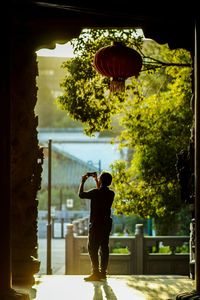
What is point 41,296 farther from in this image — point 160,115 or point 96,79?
point 160,115

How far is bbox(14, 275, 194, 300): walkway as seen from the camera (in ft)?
20.7

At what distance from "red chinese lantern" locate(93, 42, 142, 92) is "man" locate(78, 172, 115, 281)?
1194 mm

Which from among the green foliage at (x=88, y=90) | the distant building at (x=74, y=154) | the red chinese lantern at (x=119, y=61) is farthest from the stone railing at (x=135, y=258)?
the distant building at (x=74, y=154)

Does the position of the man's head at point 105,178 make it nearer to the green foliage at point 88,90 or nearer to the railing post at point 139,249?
the green foliage at point 88,90

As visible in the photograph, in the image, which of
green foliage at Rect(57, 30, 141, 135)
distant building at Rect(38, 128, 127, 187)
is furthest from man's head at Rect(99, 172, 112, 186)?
distant building at Rect(38, 128, 127, 187)

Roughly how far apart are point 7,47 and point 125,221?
14174mm

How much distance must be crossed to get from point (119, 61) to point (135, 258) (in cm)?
588

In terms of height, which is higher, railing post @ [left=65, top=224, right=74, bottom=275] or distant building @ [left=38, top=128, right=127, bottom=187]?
distant building @ [left=38, top=128, right=127, bottom=187]

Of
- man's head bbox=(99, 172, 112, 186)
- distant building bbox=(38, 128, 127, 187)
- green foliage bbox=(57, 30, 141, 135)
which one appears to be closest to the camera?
man's head bbox=(99, 172, 112, 186)

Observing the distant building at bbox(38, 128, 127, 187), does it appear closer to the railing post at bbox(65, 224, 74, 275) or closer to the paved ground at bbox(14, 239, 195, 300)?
the railing post at bbox(65, 224, 74, 275)

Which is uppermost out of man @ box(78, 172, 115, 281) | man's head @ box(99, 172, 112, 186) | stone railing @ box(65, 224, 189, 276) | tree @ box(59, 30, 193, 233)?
tree @ box(59, 30, 193, 233)

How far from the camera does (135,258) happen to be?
11711 millimetres

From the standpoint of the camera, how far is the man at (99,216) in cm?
720

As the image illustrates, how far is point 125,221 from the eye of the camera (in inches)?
735
